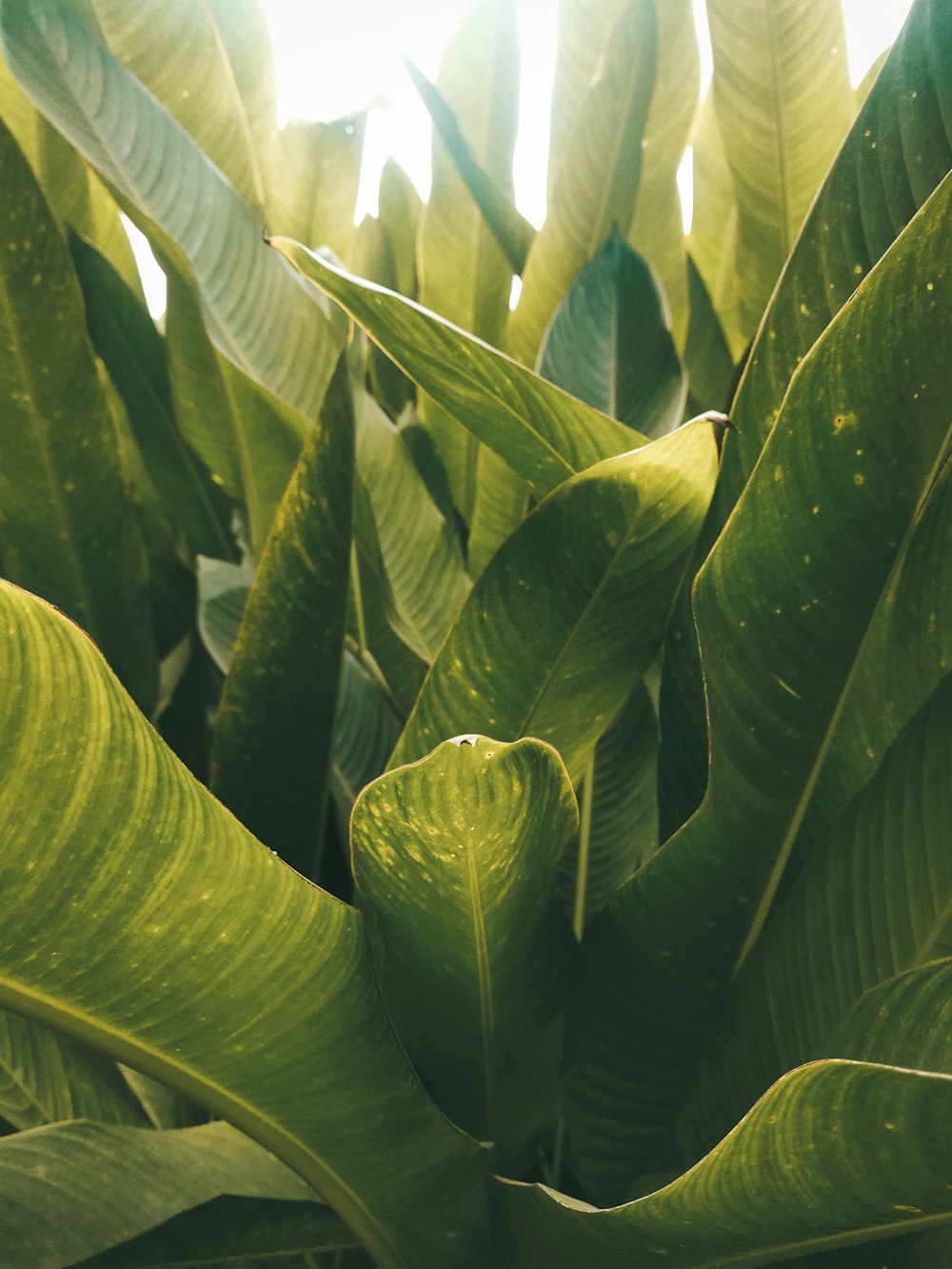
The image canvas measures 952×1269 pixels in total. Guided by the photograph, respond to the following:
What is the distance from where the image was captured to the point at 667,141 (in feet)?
2.03

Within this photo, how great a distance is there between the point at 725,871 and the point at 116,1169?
198 mm

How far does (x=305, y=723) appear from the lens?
1.23ft

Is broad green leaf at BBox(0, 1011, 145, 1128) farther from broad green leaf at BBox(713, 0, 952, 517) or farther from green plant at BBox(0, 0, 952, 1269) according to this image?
broad green leaf at BBox(713, 0, 952, 517)

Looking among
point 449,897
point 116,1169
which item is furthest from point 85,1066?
point 449,897

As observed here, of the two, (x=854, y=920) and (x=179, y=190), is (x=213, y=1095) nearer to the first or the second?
(x=854, y=920)

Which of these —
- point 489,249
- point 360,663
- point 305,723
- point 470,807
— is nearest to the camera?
point 470,807

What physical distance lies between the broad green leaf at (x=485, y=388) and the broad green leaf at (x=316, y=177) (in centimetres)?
40

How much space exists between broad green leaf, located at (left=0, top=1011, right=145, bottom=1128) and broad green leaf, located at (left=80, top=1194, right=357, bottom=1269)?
0.08 meters

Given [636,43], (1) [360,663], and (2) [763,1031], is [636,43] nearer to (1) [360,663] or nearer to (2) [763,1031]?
(1) [360,663]

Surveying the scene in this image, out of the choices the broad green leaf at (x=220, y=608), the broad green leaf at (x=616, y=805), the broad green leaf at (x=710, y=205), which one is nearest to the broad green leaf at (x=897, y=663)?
the broad green leaf at (x=616, y=805)

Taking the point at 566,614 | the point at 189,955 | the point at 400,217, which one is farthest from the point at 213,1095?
the point at 400,217

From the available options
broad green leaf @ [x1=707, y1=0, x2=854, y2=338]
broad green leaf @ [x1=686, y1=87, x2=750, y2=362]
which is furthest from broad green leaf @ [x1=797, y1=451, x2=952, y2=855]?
broad green leaf @ [x1=686, y1=87, x2=750, y2=362]

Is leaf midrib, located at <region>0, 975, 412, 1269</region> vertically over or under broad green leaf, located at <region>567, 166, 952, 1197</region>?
under

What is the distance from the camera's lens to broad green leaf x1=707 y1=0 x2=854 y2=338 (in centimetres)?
55
